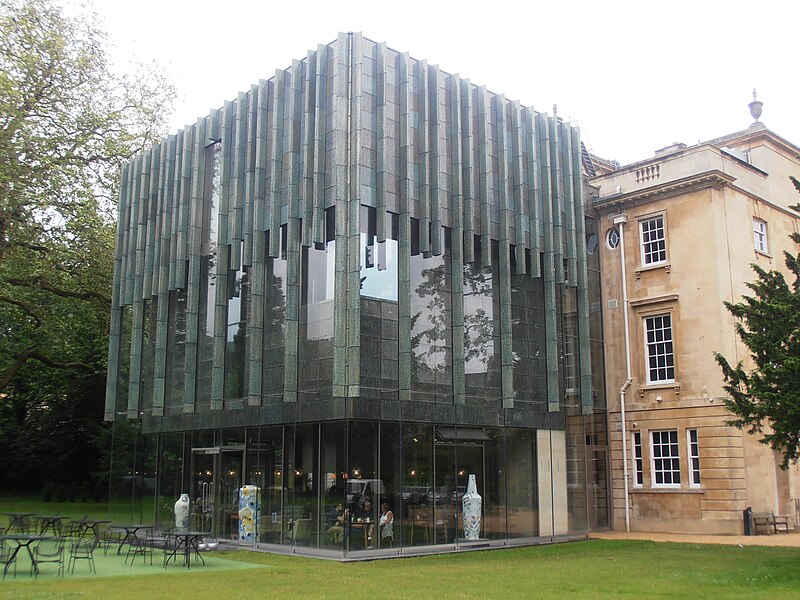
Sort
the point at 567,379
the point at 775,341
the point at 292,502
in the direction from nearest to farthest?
1. the point at 775,341
2. the point at 292,502
3. the point at 567,379

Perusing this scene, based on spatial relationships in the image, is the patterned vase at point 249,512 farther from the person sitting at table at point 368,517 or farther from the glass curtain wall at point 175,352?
the glass curtain wall at point 175,352

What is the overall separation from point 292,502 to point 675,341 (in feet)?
51.3

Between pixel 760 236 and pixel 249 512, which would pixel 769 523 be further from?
pixel 249 512

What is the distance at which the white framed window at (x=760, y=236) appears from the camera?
3142 cm

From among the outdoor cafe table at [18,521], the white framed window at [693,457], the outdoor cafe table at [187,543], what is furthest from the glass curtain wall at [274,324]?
the white framed window at [693,457]

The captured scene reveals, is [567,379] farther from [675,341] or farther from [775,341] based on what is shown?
[775,341]

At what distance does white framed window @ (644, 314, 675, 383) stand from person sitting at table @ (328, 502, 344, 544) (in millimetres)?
14766

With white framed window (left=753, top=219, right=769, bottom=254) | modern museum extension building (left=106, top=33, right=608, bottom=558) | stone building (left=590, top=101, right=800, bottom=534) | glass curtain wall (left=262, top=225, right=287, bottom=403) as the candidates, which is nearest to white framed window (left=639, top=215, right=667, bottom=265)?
stone building (left=590, top=101, right=800, bottom=534)

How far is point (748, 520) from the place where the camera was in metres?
27.4

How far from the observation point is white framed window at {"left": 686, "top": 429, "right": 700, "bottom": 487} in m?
28.9

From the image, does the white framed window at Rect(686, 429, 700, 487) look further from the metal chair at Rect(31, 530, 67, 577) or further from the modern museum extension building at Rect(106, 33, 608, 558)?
the metal chair at Rect(31, 530, 67, 577)

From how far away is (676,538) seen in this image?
26.9 metres

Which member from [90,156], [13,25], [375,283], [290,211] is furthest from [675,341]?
[13,25]

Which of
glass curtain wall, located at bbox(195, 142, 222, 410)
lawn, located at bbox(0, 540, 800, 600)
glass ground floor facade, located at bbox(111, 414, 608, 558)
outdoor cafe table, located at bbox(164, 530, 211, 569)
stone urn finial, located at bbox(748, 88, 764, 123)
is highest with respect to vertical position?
stone urn finial, located at bbox(748, 88, 764, 123)
